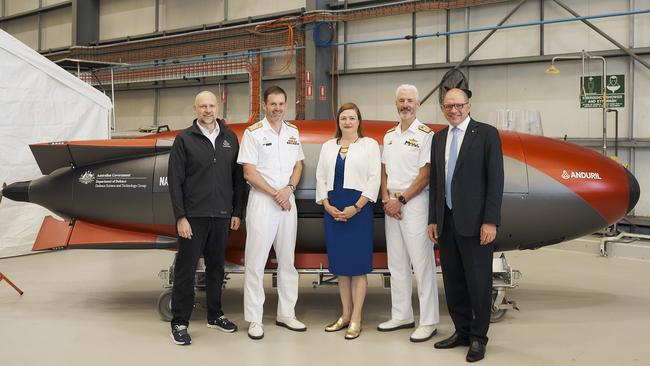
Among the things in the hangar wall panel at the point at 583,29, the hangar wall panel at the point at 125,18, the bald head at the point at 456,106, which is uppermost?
the hangar wall panel at the point at 125,18

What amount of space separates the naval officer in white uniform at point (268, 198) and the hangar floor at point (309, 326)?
0.35 m

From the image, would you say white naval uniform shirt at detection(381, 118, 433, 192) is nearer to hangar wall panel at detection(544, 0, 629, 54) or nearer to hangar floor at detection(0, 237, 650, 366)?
hangar floor at detection(0, 237, 650, 366)

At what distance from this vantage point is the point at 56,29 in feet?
44.2

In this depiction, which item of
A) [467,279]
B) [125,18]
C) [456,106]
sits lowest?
[467,279]

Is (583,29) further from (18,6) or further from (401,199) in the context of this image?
(18,6)

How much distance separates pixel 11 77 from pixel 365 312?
4774mm

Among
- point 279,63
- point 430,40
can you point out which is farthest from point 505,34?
point 279,63

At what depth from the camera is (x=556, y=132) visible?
7512 mm

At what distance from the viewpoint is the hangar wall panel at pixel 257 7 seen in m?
9.67

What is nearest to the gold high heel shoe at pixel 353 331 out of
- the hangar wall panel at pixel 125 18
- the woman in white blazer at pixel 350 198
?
the woman in white blazer at pixel 350 198

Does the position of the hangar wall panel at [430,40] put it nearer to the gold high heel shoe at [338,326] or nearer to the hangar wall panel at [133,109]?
the gold high heel shoe at [338,326]

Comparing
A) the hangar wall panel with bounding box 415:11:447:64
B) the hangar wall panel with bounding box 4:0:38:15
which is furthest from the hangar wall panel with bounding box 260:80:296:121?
the hangar wall panel with bounding box 4:0:38:15

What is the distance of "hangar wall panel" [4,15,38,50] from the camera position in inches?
552

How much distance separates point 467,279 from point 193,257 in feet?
5.26
